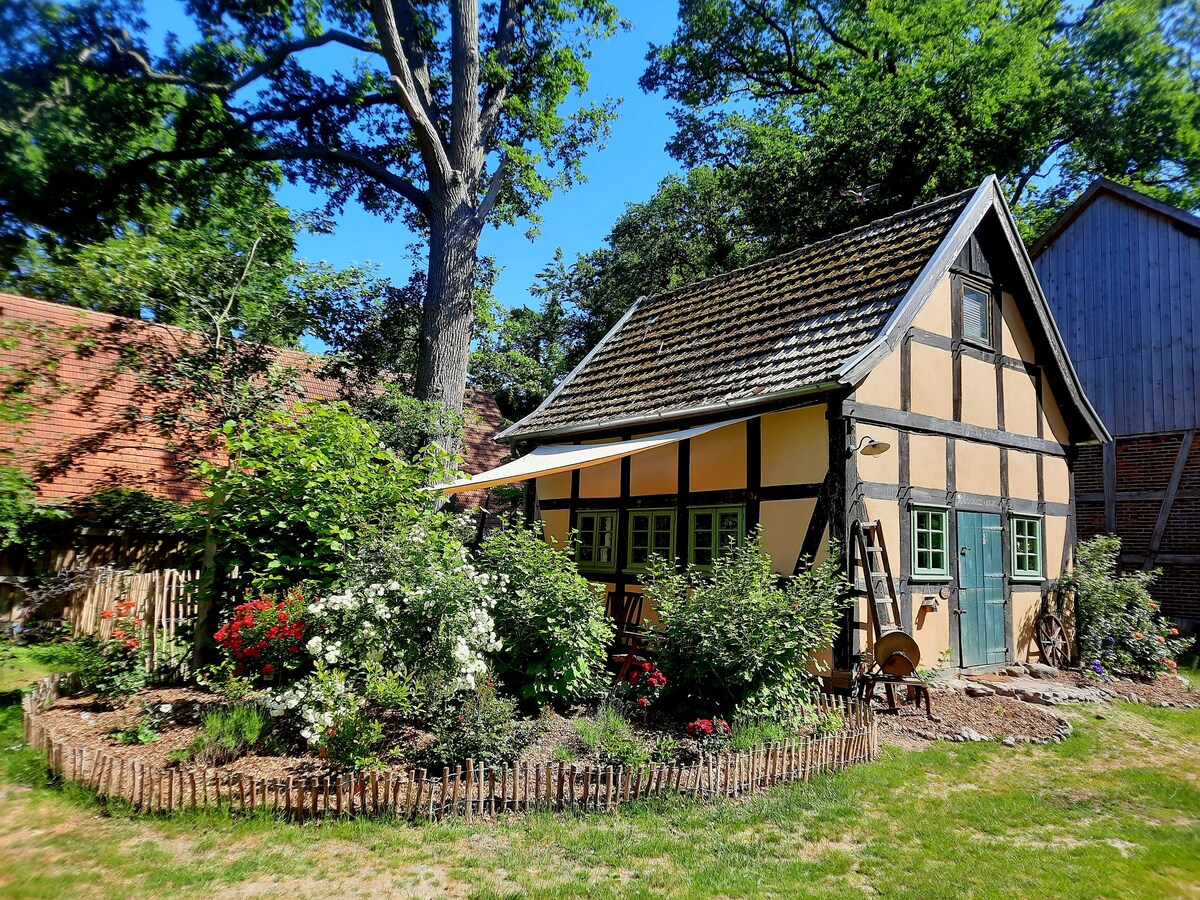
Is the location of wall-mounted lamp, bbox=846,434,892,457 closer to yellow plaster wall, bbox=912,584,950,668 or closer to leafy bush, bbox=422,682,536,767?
yellow plaster wall, bbox=912,584,950,668

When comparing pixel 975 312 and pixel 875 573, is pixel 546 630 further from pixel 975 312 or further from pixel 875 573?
pixel 975 312

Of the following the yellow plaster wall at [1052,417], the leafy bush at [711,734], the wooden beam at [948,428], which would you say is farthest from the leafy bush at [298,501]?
the yellow plaster wall at [1052,417]

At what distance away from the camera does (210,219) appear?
18125 mm

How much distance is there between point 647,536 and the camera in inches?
444

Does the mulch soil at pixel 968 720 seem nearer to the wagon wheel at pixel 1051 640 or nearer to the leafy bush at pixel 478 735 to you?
the wagon wheel at pixel 1051 640

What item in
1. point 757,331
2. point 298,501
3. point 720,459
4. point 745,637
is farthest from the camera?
point 757,331

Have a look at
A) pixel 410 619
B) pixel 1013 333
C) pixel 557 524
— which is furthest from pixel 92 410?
pixel 1013 333

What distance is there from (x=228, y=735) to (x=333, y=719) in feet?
3.59

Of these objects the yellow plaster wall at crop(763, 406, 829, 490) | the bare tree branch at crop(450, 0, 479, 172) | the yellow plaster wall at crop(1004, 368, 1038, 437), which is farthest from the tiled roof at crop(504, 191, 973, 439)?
the bare tree branch at crop(450, 0, 479, 172)

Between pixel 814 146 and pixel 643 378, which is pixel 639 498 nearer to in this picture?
pixel 643 378

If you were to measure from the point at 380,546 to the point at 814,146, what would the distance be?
19.9m

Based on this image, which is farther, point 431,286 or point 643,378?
point 431,286

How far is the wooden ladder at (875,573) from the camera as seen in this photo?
8.51 meters

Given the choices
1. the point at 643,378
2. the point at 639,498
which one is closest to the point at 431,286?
the point at 643,378
